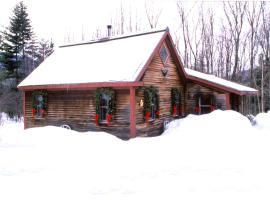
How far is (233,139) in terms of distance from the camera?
482 inches

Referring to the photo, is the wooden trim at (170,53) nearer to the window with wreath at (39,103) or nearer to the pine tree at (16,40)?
the window with wreath at (39,103)

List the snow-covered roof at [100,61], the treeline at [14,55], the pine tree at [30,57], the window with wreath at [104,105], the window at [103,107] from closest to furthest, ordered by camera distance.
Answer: the window with wreath at [104,105] → the snow-covered roof at [100,61] → the window at [103,107] → the treeline at [14,55] → the pine tree at [30,57]

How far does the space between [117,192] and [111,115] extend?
7729mm

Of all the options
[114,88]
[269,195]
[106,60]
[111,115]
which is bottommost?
[269,195]

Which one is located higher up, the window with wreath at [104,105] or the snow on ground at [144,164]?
the window with wreath at [104,105]

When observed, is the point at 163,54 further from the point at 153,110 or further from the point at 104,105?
the point at 104,105

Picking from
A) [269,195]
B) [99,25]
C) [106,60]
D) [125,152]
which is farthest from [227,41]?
[269,195]

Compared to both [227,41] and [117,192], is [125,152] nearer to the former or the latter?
[117,192]

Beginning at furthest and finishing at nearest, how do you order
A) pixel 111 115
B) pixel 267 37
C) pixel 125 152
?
pixel 267 37
pixel 111 115
pixel 125 152

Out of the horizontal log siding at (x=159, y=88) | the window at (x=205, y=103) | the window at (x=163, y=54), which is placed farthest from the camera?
the window at (x=205, y=103)

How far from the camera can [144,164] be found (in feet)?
28.8

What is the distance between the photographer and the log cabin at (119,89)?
13.7 meters

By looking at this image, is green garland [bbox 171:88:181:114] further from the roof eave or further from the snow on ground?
the roof eave

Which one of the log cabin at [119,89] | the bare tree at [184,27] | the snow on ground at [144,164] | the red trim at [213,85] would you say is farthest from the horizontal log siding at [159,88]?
the bare tree at [184,27]
